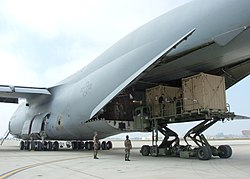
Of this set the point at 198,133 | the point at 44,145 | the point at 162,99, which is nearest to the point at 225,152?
the point at 198,133

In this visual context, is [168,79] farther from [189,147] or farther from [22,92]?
[22,92]

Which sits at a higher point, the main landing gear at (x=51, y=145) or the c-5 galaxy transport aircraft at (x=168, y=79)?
the c-5 galaxy transport aircraft at (x=168, y=79)

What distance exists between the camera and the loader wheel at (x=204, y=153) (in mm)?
13191

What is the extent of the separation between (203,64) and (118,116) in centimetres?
594

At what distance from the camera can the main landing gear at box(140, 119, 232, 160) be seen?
13719 millimetres

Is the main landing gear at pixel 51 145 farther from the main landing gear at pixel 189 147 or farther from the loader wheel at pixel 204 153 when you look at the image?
the loader wheel at pixel 204 153

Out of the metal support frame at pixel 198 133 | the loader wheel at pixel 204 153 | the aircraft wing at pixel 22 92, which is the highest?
the aircraft wing at pixel 22 92

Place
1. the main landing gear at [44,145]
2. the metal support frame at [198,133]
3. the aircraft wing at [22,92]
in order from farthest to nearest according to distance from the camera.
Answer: the main landing gear at [44,145]
the aircraft wing at [22,92]
the metal support frame at [198,133]

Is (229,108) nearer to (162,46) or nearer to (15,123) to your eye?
(162,46)

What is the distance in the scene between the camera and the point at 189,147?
48.1ft

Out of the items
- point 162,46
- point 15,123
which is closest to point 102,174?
point 162,46

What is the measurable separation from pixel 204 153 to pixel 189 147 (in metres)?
1.46

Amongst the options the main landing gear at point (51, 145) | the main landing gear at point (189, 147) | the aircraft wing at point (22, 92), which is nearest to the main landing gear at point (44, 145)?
the main landing gear at point (51, 145)

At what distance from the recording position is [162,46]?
43.3 feet
